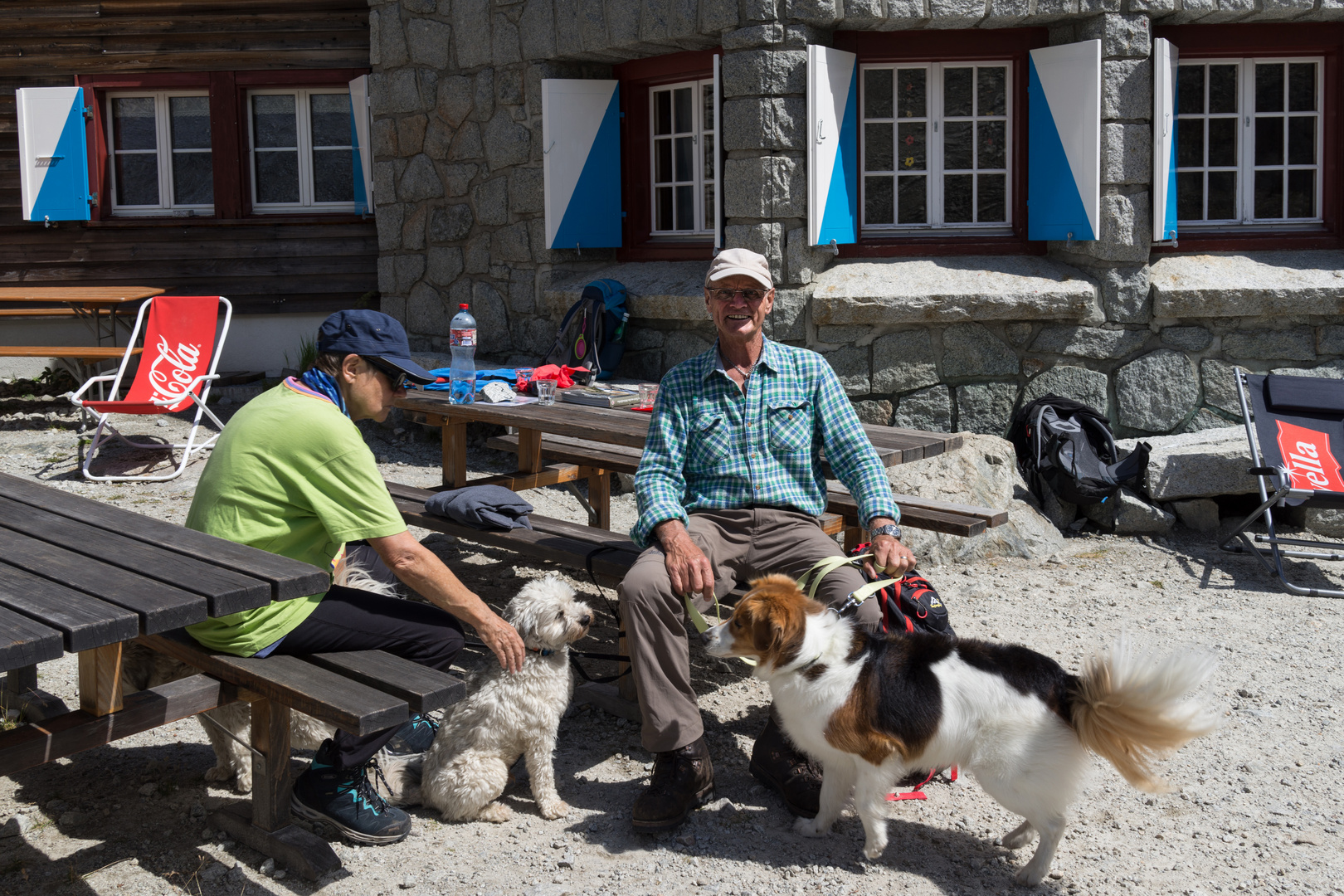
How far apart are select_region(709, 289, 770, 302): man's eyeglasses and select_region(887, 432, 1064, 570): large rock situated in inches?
97.7

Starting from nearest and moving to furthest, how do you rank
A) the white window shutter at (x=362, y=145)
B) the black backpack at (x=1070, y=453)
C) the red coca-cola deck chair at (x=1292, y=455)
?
1. the red coca-cola deck chair at (x=1292, y=455)
2. the black backpack at (x=1070, y=453)
3. the white window shutter at (x=362, y=145)

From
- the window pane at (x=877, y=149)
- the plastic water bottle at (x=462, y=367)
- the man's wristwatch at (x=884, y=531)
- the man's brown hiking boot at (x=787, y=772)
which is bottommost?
the man's brown hiking boot at (x=787, y=772)

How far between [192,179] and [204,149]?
28 cm

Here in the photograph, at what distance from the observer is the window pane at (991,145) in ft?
24.6

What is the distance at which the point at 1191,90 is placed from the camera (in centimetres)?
747

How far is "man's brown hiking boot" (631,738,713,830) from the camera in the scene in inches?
121

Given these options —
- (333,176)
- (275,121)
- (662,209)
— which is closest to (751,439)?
(662,209)

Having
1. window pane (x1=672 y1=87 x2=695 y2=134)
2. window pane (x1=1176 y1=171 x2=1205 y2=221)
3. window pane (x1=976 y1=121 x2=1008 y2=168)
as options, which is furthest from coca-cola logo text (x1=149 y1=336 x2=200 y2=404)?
window pane (x1=1176 y1=171 x2=1205 y2=221)

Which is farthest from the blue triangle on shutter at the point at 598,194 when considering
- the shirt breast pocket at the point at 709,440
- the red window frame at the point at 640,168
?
the shirt breast pocket at the point at 709,440

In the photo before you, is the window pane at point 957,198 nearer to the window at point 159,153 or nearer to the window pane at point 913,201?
the window pane at point 913,201

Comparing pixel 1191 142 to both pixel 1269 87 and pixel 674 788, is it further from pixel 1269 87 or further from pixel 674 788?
pixel 674 788

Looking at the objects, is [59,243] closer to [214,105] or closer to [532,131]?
[214,105]

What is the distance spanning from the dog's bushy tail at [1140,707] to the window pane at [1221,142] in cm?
595

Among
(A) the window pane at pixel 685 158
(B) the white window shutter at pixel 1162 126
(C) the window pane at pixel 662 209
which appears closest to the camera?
(B) the white window shutter at pixel 1162 126
